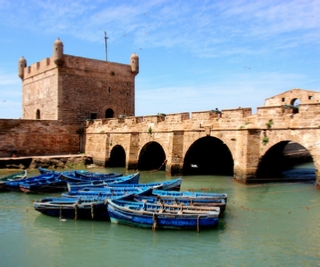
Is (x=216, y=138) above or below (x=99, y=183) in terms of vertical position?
above

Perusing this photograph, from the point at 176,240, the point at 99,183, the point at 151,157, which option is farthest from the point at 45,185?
the point at 151,157

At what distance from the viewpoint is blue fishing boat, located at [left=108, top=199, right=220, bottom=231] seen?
34.3 ft

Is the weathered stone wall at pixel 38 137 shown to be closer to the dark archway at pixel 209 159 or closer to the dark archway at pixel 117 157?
the dark archway at pixel 117 157

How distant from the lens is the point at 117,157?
27438 mm

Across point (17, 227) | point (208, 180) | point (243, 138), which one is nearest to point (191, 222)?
point (17, 227)

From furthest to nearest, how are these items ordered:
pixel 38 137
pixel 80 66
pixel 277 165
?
1. pixel 80 66
2. pixel 38 137
3. pixel 277 165

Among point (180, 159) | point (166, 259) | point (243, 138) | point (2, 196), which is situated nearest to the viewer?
point (166, 259)

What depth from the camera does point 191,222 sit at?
10.5m

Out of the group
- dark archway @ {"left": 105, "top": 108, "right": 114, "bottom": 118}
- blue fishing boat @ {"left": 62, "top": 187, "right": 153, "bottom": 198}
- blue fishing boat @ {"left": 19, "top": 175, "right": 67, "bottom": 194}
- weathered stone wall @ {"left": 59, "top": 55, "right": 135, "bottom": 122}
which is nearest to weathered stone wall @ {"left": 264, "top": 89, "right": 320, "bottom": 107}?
weathered stone wall @ {"left": 59, "top": 55, "right": 135, "bottom": 122}

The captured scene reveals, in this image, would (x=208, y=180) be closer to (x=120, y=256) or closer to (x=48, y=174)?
(x=48, y=174)

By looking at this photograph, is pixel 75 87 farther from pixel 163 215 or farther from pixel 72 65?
pixel 163 215

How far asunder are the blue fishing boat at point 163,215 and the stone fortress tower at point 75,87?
61.7ft

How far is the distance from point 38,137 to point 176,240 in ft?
66.7

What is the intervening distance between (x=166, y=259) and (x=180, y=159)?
477 inches
